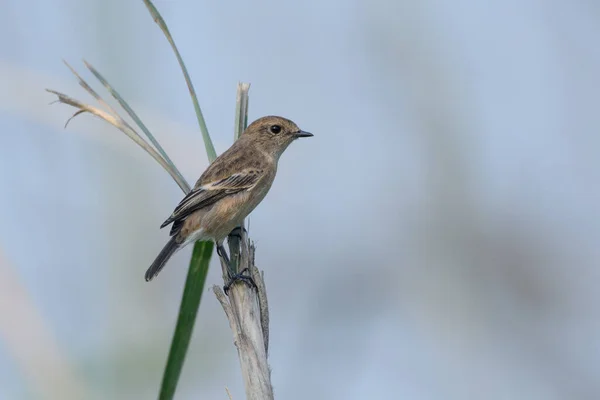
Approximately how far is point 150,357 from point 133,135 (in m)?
0.76

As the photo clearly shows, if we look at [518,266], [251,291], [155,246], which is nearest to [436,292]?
[518,266]

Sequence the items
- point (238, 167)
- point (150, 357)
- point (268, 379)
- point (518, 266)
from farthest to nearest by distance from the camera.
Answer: point (238, 167) < point (518, 266) < point (150, 357) < point (268, 379)

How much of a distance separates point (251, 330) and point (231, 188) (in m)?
1.72

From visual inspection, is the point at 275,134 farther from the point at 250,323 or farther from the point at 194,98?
the point at 250,323

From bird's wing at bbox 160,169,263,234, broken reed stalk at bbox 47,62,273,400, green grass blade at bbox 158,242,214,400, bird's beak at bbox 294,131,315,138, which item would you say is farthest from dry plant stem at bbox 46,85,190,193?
bird's beak at bbox 294,131,315,138

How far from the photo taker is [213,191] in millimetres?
3691

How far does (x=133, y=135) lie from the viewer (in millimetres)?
2332

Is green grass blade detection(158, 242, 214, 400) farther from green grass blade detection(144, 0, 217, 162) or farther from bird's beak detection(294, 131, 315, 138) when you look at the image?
bird's beak detection(294, 131, 315, 138)

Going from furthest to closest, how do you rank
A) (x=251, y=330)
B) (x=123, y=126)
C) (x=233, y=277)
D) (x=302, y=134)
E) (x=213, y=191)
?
1. (x=302, y=134)
2. (x=213, y=191)
3. (x=233, y=277)
4. (x=123, y=126)
5. (x=251, y=330)

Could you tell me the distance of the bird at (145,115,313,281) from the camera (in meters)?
3.42

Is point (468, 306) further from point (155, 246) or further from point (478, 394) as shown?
point (155, 246)

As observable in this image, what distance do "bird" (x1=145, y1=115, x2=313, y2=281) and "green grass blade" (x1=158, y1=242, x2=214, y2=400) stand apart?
1.15m

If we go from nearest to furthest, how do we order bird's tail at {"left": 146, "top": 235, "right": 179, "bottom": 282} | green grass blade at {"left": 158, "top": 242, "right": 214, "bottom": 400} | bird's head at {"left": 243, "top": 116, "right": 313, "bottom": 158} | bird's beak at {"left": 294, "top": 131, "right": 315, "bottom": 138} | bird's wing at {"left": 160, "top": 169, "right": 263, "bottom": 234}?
green grass blade at {"left": 158, "top": 242, "right": 214, "bottom": 400}, bird's tail at {"left": 146, "top": 235, "right": 179, "bottom": 282}, bird's wing at {"left": 160, "top": 169, "right": 263, "bottom": 234}, bird's beak at {"left": 294, "top": 131, "right": 315, "bottom": 138}, bird's head at {"left": 243, "top": 116, "right": 313, "bottom": 158}

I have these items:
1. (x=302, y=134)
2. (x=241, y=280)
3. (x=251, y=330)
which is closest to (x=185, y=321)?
(x=251, y=330)
